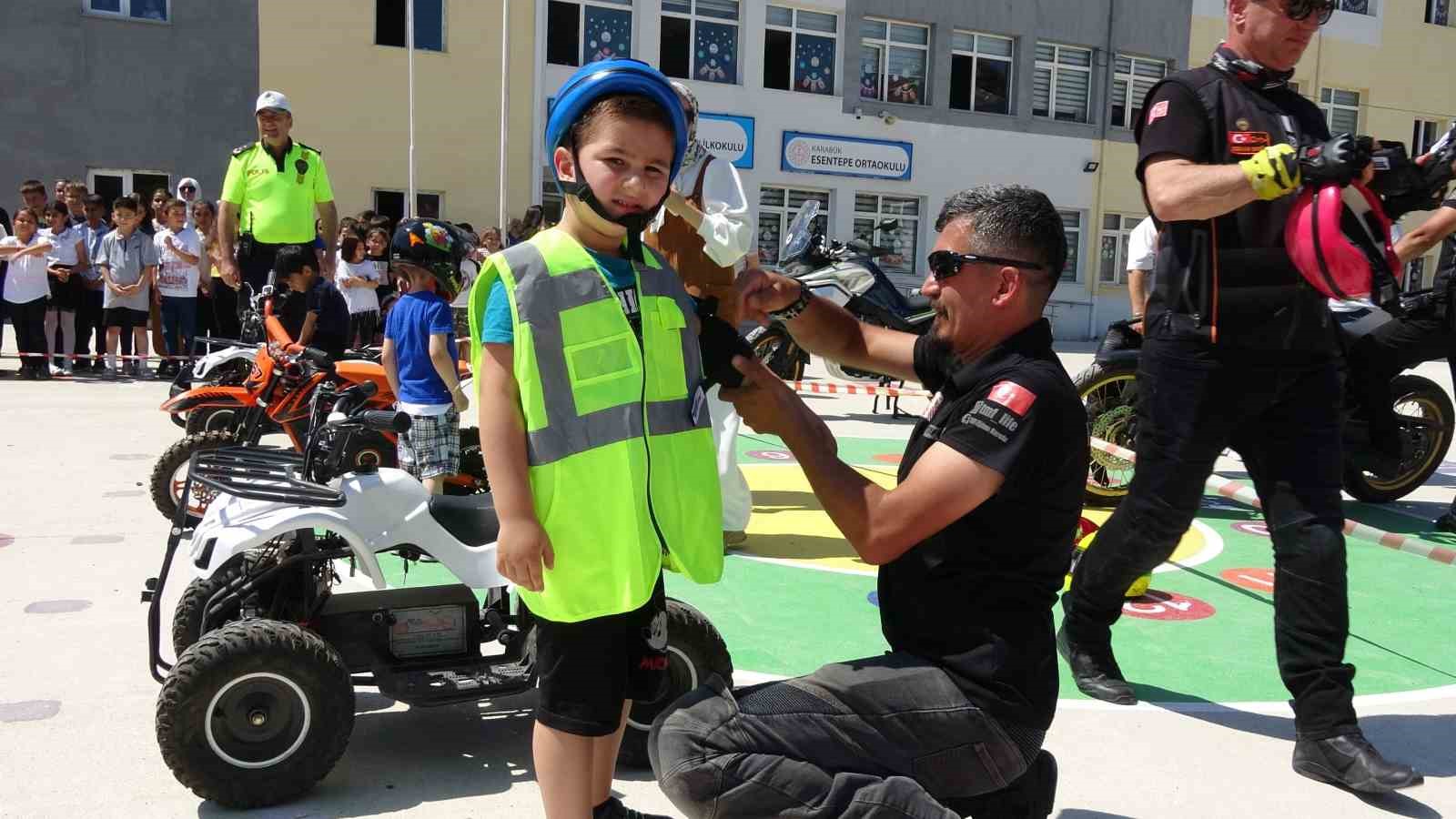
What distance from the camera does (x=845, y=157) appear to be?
24.0 meters

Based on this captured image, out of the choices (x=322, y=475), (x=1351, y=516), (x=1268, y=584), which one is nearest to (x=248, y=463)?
(x=322, y=475)

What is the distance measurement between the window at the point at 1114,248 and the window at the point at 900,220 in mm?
4787

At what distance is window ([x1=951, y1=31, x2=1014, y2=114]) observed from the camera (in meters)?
25.3

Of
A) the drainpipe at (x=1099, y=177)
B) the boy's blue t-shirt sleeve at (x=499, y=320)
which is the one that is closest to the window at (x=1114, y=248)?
the drainpipe at (x=1099, y=177)

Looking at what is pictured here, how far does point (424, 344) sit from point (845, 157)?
19.3 meters

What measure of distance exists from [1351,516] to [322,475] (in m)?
6.08

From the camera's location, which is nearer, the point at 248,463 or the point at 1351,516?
the point at 248,463

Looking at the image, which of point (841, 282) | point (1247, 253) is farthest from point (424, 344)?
point (841, 282)

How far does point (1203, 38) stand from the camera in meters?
27.2

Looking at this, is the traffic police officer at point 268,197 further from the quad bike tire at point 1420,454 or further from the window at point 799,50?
the window at point 799,50

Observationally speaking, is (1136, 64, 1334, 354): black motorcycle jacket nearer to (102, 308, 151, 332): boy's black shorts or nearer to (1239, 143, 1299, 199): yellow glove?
(1239, 143, 1299, 199): yellow glove

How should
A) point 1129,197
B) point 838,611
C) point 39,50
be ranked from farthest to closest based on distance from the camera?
1. point 1129,197
2. point 39,50
3. point 838,611

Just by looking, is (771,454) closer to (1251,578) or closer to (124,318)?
(1251,578)

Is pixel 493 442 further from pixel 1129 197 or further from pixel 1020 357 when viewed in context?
pixel 1129 197
